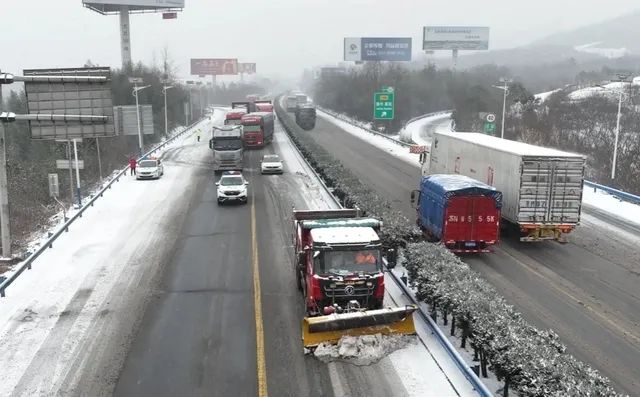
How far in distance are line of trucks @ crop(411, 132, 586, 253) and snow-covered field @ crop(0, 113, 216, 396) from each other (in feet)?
36.4

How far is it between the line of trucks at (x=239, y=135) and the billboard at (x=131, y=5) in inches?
923

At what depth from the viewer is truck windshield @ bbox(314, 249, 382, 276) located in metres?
15.0

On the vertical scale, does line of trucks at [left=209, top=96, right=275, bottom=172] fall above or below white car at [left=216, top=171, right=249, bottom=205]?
above

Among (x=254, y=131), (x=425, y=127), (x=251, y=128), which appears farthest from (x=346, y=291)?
(x=425, y=127)

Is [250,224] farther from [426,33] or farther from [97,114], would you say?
[426,33]

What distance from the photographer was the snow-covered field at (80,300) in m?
13.5

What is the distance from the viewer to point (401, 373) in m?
13.2

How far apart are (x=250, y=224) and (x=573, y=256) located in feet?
47.1

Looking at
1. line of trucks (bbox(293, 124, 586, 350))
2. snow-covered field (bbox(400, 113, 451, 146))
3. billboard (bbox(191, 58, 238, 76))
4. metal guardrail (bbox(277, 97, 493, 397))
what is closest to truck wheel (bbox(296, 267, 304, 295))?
line of trucks (bbox(293, 124, 586, 350))

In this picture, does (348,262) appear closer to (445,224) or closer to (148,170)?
(445,224)

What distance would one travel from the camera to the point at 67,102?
949 inches

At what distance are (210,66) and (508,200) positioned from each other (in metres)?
164

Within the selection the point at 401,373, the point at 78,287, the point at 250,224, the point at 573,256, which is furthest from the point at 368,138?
the point at 401,373

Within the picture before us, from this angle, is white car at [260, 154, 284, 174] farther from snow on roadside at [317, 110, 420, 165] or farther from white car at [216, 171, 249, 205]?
snow on roadside at [317, 110, 420, 165]
